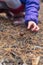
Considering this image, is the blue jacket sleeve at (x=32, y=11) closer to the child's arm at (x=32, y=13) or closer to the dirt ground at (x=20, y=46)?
the child's arm at (x=32, y=13)

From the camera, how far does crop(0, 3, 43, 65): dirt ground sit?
1.50 meters

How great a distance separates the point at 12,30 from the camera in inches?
85.4

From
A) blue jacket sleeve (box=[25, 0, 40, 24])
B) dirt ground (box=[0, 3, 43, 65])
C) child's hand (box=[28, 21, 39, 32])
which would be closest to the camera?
dirt ground (box=[0, 3, 43, 65])

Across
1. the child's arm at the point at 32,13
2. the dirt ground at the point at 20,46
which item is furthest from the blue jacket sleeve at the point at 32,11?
the dirt ground at the point at 20,46

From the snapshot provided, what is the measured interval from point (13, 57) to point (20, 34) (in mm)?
470

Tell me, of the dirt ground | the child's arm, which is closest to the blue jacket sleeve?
the child's arm

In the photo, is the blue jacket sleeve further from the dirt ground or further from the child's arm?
the dirt ground

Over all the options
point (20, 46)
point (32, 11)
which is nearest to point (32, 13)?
point (32, 11)

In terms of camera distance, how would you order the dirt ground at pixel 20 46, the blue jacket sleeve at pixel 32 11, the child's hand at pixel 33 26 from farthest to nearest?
the blue jacket sleeve at pixel 32 11
the child's hand at pixel 33 26
the dirt ground at pixel 20 46

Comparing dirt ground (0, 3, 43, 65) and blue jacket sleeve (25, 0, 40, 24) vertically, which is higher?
blue jacket sleeve (25, 0, 40, 24)

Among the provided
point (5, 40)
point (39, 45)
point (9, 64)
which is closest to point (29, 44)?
point (39, 45)

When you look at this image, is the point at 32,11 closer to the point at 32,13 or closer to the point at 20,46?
the point at 32,13

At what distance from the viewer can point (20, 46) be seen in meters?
1.72

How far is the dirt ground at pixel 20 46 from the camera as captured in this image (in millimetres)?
1497
